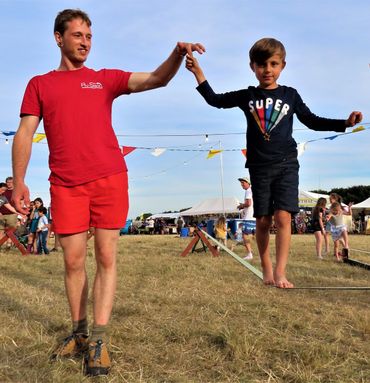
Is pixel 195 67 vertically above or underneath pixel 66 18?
underneath

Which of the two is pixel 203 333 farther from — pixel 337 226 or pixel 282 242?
pixel 337 226

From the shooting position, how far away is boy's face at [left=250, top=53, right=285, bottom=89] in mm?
3234

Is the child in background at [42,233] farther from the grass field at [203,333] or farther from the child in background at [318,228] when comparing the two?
the child in background at [318,228]

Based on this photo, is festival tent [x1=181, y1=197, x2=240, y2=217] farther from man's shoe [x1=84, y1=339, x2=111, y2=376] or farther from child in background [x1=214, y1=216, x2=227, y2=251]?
man's shoe [x1=84, y1=339, x2=111, y2=376]

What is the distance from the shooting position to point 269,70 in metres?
3.26

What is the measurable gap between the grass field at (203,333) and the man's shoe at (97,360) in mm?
51

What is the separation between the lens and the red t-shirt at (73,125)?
103 inches

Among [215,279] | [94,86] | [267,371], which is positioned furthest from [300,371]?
[215,279]

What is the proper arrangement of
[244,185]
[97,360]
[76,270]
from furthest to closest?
[244,185], [76,270], [97,360]

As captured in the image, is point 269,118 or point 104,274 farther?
point 269,118

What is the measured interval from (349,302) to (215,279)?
2.05m

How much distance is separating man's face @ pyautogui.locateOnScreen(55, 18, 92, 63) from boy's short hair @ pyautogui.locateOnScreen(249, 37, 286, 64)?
3.72 ft

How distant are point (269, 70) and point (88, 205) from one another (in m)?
1.53

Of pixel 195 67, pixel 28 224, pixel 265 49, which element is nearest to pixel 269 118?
pixel 265 49
